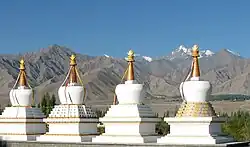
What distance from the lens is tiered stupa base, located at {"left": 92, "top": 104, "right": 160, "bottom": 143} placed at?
2342 cm

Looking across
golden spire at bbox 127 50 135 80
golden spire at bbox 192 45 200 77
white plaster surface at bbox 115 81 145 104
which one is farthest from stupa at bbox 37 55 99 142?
golden spire at bbox 192 45 200 77

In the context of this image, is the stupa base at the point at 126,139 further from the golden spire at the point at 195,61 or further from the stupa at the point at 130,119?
the golden spire at the point at 195,61

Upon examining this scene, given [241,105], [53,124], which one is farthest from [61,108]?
[241,105]

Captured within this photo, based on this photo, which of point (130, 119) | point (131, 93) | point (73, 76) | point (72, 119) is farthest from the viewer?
point (73, 76)

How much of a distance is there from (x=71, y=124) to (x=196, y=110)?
6.69m

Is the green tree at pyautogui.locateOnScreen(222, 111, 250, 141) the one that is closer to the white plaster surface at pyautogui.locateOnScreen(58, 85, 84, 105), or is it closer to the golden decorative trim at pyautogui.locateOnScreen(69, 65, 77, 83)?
the golden decorative trim at pyautogui.locateOnScreen(69, 65, 77, 83)

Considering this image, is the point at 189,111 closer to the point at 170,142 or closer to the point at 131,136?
the point at 170,142

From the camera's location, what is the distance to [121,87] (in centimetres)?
2430

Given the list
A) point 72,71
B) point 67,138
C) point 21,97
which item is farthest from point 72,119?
point 21,97

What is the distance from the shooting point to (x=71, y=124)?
2512 centimetres

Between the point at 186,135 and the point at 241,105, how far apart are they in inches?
5439

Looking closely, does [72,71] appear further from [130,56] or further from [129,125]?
[129,125]

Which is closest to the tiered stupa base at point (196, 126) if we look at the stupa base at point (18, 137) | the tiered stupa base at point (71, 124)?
the tiered stupa base at point (71, 124)

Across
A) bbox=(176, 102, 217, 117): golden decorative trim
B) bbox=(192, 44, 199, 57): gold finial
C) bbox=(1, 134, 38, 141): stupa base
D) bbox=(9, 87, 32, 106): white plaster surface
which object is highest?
bbox=(192, 44, 199, 57): gold finial
